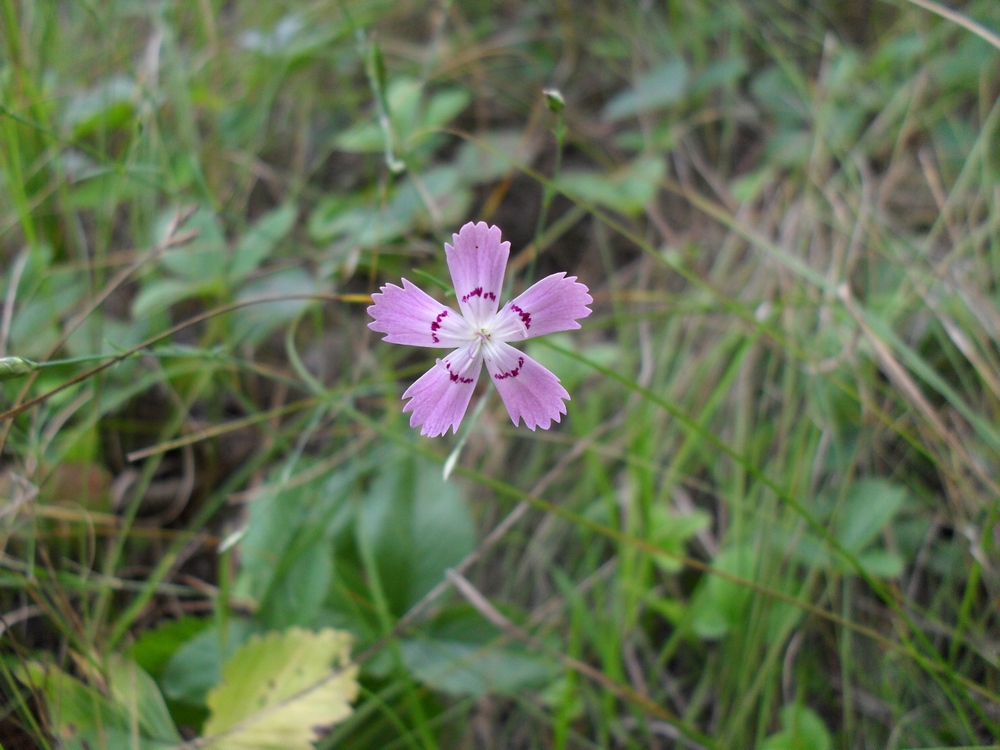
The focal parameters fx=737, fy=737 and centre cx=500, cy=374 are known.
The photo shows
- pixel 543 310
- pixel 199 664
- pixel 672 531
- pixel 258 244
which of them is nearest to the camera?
pixel 543 310

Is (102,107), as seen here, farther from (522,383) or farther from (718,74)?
(718,74)

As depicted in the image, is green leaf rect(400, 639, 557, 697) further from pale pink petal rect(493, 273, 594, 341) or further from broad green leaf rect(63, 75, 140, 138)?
broad green leaf rect(63, 75, 140, 138)

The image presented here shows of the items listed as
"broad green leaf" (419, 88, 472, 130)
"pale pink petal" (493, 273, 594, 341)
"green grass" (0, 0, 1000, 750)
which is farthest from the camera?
"broad green leaf" (419, 88, 472, 130)

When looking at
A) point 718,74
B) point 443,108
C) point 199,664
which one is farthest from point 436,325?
point 718,74

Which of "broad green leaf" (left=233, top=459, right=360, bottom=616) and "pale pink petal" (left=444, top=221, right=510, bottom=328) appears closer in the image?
"pale pink petal" (left=444, top=221, right=510, bottom=328)

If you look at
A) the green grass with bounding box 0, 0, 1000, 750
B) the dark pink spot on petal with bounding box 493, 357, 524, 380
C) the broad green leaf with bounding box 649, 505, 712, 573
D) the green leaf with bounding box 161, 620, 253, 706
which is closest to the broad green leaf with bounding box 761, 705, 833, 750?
the green grass with bounding box 0, 0, 1000, 750

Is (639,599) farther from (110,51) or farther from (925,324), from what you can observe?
(110,51)

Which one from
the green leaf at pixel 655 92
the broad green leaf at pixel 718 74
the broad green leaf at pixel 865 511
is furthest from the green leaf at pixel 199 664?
the broad green leaf at pixel 718 74
